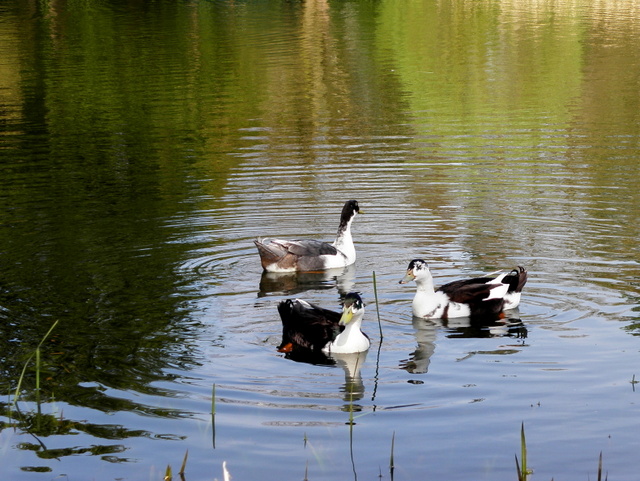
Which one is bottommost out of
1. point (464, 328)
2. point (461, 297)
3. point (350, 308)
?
point (464, 328)

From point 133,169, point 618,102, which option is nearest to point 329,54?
point 618,102

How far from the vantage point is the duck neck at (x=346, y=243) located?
50.2 ft

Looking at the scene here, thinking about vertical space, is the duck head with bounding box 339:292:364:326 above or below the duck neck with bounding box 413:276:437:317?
above

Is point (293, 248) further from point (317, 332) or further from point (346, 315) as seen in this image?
point (346, 315)

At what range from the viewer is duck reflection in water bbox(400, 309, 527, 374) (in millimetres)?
11422

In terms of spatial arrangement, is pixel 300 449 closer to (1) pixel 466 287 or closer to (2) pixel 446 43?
(1) pixel 466 287

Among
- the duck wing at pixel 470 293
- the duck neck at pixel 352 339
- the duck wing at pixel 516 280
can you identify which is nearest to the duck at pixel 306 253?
the duck wing at pixel 470 293

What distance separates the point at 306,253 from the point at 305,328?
13.7 feet

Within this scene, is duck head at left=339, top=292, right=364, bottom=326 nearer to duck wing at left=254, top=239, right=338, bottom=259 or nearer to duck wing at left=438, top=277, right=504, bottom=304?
duck wing at left=438, top=277, right=504, bottom=304

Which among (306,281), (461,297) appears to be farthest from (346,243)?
(461,297)

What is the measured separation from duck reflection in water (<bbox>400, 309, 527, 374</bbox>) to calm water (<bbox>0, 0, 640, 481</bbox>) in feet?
0.17

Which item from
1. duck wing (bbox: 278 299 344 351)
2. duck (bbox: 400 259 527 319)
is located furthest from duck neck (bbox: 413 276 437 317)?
duck wing (bbox: 278 299 344 351)

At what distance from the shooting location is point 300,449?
27.4 ft

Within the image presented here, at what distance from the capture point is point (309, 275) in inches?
604
